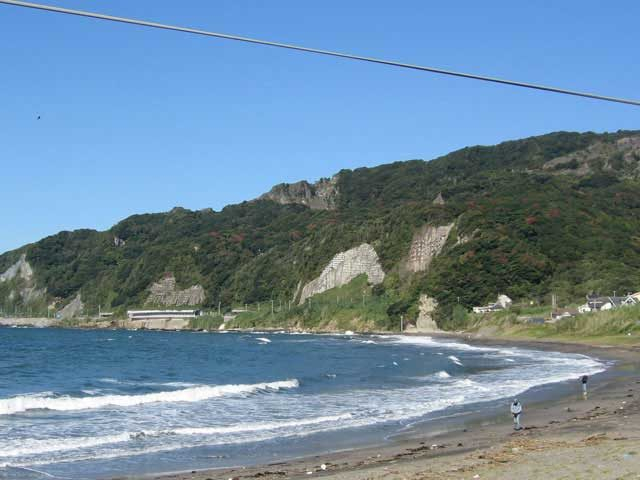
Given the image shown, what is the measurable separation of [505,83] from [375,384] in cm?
2971

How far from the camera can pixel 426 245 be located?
130 m

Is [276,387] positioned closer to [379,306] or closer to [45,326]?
[379,306]

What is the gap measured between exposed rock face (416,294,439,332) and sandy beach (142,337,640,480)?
82.7 m

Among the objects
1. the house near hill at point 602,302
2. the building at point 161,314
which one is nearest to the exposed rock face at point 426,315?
the house near hill at point 602,302

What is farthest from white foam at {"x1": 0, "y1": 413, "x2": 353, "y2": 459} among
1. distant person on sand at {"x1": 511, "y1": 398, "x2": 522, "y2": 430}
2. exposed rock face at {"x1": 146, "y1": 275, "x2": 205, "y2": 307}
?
exposed rock face at {"x1": 146, "y1": 275, "x2": 205, "y2": 307}

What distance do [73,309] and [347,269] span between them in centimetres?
8397

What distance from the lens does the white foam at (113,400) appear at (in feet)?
93.7

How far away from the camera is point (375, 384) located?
124 feet

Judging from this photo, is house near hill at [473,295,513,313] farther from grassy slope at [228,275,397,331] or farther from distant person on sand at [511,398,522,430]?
distant person on sand at [511,398,522,430]

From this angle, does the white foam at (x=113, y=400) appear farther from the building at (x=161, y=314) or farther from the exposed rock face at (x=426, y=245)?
the building at (x=161, y=314)

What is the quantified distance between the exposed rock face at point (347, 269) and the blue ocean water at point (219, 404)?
266 feet

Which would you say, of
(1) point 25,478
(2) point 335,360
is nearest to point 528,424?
(1) point 25,478

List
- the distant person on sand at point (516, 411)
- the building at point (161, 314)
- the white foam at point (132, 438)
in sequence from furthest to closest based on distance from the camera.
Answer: the building at point (161, 314) → the distant person on sand at point (516, 411) → the white foam at point (132, 438)

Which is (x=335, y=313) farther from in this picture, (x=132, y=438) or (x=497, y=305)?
(x=132, y=438)
